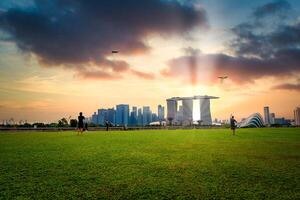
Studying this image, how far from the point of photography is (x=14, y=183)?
5.79 meters

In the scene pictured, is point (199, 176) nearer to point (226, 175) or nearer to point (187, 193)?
point (226, 175)

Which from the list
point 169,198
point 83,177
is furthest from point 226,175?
point 83,177

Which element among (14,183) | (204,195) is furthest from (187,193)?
(14,183)

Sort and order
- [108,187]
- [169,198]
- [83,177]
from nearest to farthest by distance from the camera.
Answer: [169,198], [108,187], [83,177]

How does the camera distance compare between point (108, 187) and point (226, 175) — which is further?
point (226, 175)

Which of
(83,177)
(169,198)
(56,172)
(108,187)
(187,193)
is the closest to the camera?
(169,198)

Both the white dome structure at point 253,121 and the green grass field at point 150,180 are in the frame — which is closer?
the green grass field at point 150,180

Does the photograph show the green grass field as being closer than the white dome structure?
Yes

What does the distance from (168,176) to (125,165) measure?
1972 mm

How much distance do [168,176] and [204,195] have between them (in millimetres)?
1699

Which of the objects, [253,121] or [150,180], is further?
[253,121]

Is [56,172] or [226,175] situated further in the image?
[56,172]

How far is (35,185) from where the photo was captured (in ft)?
18.5

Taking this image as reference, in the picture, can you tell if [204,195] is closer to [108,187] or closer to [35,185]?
[108,187]
